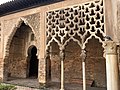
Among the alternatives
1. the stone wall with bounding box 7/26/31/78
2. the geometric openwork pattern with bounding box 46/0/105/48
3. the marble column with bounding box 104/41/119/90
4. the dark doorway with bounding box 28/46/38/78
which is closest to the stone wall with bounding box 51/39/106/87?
the dark doorway with bounding box 28/46/38/78

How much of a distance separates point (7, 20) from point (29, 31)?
7.81 feet

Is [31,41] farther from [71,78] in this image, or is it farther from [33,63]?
[71,78]

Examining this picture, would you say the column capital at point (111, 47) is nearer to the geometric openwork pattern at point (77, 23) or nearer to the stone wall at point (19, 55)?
the geometric openwork pattern at point (77, 23)

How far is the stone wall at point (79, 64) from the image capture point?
10461mm

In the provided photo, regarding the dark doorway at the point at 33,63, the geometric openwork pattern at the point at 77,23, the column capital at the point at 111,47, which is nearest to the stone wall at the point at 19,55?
the dark doorway at the point at 33,63

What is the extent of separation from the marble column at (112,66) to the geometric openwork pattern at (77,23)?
46.2 inches

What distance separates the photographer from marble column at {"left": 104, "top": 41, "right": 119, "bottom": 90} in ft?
18.6

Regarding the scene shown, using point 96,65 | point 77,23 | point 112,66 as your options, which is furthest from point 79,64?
point 112,66

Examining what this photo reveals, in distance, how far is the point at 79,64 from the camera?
37.1 ft

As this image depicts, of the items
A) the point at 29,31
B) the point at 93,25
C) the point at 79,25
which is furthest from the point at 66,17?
the point at 29,31

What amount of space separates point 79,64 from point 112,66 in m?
5.55

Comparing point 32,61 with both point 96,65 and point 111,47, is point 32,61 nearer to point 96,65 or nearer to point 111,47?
point 96,65

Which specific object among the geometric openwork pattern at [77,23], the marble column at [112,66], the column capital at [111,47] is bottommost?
the marble column at [112,66]

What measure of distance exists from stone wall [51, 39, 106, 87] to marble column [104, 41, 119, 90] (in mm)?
4588
